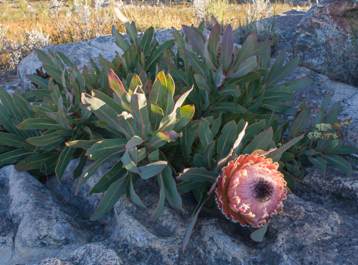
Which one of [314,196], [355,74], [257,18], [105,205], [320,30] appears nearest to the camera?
[105,205]

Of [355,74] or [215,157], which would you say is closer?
[215,157]

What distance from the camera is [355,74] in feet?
12.6

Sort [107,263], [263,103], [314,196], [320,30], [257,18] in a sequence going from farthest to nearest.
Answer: [257,18], [320,30], [263,103], [314,196], [107,263]

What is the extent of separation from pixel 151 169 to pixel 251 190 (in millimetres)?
390

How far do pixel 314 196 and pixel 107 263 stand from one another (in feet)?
3.38

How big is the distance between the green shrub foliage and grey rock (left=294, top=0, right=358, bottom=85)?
977mm

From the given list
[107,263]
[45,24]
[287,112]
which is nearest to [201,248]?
[107,263]

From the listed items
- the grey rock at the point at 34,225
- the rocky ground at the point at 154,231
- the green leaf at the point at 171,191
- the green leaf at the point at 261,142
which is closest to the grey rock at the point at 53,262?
the rocky ground at the point at 154,231

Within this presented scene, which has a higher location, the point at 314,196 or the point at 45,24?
the point at 314,196

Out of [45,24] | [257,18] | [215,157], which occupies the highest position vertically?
[215,157]

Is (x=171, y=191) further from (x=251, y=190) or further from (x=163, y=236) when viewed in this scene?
(x=251, y=190)

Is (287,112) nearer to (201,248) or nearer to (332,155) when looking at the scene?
(332,155)

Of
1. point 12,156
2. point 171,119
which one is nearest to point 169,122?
point 171,119

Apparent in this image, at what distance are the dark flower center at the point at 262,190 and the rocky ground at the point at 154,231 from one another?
Answer: 191 mm
